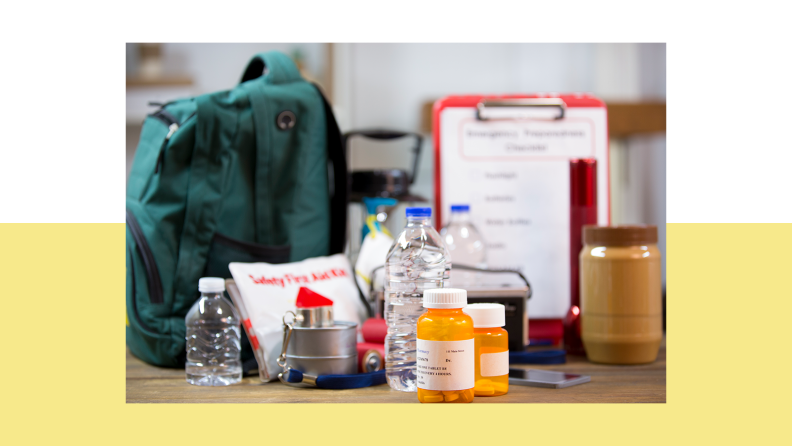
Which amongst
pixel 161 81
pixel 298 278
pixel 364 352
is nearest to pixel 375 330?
A: pixel 364 352

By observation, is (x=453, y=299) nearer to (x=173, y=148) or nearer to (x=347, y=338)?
(x=347, y=338)

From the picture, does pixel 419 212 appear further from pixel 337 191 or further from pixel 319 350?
pixel 337 191

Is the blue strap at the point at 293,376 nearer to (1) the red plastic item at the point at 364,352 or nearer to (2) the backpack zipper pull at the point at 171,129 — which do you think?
(1) the red plastic item at the point at 364,352

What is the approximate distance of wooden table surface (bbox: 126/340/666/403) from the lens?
0.78 metres

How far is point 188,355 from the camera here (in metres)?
0.96

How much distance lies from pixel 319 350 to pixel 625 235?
0.53 meters

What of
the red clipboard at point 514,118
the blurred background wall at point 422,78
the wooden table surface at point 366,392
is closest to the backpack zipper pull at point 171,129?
the wooden table surface at point 366,392

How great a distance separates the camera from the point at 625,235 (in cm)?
100

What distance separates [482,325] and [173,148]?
60 cm

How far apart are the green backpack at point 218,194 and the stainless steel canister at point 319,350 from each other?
169 millimetres

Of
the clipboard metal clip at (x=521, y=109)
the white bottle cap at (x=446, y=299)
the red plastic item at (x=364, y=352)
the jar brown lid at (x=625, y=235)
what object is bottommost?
the red plastic item at (x=364, y=352)

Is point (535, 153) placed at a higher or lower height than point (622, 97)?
lower

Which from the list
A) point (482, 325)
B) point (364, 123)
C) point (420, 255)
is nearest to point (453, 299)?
point (482, 325)

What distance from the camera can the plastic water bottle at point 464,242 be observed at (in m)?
1.20
